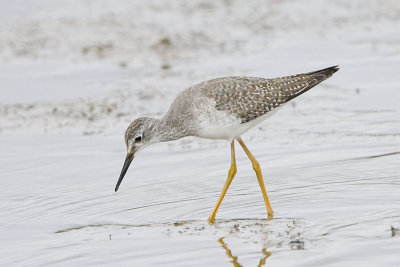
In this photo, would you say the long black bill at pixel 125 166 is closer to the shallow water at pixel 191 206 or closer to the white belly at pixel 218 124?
the shallow water at pixel 191 206

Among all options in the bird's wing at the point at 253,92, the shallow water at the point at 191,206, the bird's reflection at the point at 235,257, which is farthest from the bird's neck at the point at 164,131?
the bird's reflection at the point at 235,257

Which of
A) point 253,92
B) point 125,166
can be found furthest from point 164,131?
point 253,92

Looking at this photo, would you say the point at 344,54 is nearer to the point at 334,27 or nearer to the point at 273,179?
the point at 334,27

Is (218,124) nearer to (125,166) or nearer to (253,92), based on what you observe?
(253,92)

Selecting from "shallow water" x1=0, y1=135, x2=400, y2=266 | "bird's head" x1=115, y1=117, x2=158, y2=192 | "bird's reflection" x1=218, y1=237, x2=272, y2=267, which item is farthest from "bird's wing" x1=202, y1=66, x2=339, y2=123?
"bird's reflection" x1=218, y1=237, x2=272, y2=267

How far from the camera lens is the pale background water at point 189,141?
757 centimetres

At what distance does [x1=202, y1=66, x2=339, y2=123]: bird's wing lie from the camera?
907 cm

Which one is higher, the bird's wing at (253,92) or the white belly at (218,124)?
the bird's wing at (253,92)

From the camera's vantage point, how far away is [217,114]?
892 centimetres

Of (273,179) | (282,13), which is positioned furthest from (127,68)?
(273,179)

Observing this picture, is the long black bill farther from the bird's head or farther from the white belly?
the white belly

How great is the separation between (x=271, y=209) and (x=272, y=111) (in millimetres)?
1410

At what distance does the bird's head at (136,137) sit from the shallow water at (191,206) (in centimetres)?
52

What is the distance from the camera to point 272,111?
9.39 m
